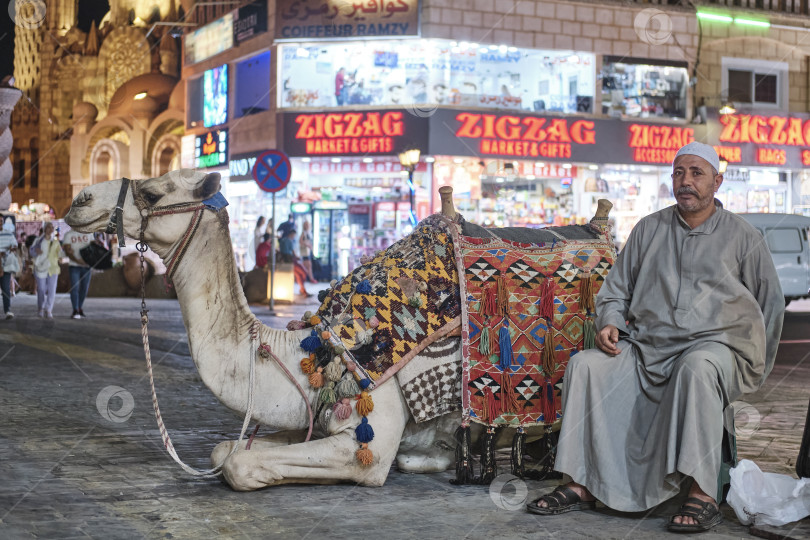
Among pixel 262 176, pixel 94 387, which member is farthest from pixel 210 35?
pixel 94 387

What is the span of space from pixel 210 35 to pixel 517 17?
Result: 11.3 m

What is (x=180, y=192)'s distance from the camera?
5.48 metres

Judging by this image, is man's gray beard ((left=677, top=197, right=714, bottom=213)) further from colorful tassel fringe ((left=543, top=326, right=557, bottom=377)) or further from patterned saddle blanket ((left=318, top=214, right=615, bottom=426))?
colorful tassel fringe ((left=543, top=326, right=557, bottom=377))

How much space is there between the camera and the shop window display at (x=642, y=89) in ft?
95.7

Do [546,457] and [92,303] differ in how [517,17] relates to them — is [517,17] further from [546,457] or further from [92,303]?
[546,457]

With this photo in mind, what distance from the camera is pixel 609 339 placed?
5.30 m

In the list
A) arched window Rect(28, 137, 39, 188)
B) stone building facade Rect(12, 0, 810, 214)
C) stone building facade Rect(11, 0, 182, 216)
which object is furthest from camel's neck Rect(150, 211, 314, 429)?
arched window Rect(28, 137, 39, 188)

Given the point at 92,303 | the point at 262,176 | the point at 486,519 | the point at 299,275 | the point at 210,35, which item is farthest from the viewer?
the point at 210,35

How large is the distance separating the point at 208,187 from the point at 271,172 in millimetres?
13182

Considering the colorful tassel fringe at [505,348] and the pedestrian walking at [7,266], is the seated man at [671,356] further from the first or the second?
the pedestrian walking at [7,266]

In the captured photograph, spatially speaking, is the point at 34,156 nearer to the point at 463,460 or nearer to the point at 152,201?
the point at 152,201

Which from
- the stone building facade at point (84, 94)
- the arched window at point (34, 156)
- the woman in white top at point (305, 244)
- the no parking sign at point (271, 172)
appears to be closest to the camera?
the no parking sign at point (271, 172)

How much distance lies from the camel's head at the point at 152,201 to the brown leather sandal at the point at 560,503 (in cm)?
237

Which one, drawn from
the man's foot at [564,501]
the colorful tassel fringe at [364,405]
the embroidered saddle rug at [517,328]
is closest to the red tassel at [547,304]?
the embroidered saddle rug at [517,328]
